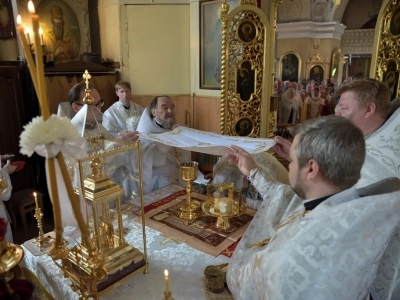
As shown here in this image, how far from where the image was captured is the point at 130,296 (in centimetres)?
149

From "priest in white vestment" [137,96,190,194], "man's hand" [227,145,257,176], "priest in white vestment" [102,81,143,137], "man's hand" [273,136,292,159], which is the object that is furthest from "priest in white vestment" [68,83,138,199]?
"priest in white vestment" [102,81,143,137]

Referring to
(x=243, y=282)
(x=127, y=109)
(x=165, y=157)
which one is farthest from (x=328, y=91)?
(x=243, y=282)

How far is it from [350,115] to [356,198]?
1.08 meters

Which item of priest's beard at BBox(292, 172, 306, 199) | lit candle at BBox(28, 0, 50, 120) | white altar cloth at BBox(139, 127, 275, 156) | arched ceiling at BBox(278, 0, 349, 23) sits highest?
arched ceiling at BBox(278, 0, 349, 23)

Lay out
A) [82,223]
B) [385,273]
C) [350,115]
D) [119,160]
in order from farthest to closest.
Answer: [119,160], [350,115], [385,273], [82,223]

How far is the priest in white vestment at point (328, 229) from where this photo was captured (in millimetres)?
1071

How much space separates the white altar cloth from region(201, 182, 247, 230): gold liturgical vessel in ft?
1.43

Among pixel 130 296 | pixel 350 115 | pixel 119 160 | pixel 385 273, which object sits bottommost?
pixel 130 296

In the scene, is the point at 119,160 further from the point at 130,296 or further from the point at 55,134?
the point at 55,134

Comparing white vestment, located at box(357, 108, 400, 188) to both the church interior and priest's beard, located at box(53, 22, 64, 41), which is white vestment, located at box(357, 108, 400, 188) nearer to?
the church interior

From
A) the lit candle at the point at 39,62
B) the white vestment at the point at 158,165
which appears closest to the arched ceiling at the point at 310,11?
the white vestment at the point at 158,165

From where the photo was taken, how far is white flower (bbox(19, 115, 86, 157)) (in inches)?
29.7

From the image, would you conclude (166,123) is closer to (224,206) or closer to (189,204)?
(189,204)

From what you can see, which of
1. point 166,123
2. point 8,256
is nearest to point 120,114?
point 166,123
